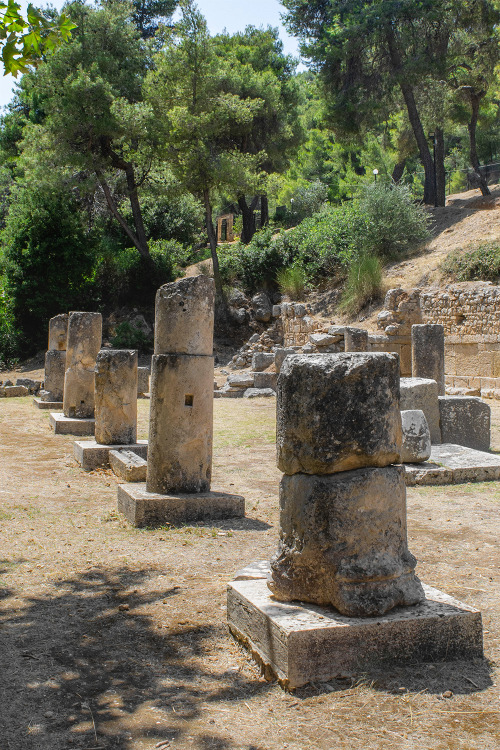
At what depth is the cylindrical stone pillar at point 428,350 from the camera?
10.7m

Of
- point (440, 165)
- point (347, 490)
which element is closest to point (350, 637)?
point (347, 490)

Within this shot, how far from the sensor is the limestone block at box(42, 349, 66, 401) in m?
15.9

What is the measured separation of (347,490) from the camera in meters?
3.53

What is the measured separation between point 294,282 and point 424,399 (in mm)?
16918

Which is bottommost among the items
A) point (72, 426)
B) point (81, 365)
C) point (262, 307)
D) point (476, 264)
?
point (72, 426)

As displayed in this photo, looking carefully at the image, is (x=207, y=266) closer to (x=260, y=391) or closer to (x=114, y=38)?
(x=114, y=38)

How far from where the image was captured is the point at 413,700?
10.2 ft

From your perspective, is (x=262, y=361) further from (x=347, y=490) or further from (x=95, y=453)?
(x=347, y=490)

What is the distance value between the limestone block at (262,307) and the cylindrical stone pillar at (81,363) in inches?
570

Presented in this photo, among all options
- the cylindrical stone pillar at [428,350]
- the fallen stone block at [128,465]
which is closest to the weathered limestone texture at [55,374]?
the fallen stone block at [128,465]

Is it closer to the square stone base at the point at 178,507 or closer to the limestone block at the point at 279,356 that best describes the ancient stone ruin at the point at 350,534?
the square stone base at the point at 178,507

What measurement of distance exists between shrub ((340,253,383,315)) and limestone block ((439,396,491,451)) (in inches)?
507

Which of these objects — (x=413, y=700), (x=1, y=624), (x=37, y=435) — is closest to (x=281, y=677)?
(x=413, y=700)

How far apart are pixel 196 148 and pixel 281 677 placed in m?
23.6
